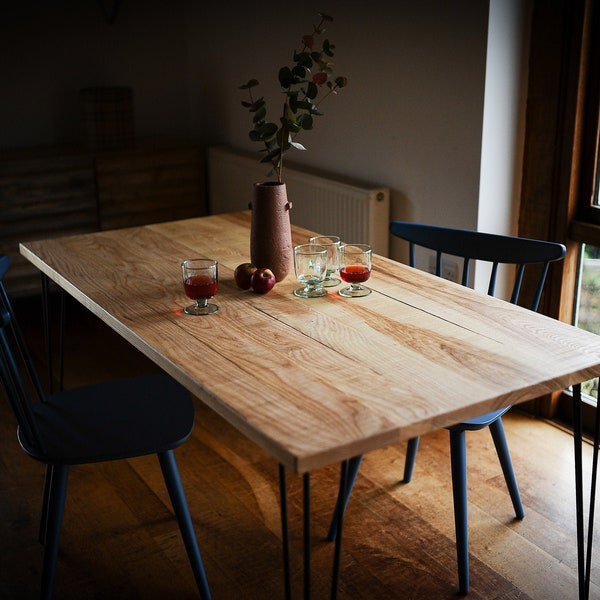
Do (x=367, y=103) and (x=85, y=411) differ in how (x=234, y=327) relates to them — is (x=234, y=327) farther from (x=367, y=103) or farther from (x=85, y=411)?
(x=367, y=103)

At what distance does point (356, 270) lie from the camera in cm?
218

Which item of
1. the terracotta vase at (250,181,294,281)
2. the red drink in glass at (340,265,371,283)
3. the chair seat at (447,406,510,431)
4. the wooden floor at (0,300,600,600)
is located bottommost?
the wooden floor at (0,300,600,600)

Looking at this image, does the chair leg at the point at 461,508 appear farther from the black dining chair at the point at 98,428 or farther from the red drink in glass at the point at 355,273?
the black dining chair at the point at 98,428

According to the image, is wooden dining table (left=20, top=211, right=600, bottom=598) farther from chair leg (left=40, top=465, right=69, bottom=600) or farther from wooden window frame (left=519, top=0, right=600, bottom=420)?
wooden window frame (left=519, top=0, right=600, bottom=420)

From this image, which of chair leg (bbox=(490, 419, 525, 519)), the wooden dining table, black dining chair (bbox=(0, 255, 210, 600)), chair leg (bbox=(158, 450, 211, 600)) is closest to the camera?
the wooden dining table

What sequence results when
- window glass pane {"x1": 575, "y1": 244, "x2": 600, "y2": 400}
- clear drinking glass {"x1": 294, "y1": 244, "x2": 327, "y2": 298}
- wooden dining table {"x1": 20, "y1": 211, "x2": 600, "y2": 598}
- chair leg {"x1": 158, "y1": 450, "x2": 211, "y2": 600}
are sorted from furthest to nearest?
window glass pane {"x1": 575, "y1": 244, "x2": 600, "y2": 400}, clear drinking glass {"x1": 294, "y1": 244, "x2": 327, "y2": 298}, chair leg {"x1": 158, "y1": 450, "x2": 211, "y2": 600}, wooden dining table {"x1": 20, "y1": 211, "x2": 600, "y2": 598}

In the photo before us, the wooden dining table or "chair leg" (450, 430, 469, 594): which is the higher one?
the wooden dining table

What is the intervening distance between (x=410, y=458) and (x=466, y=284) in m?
0.57

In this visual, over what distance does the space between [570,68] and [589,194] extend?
0.41 meters

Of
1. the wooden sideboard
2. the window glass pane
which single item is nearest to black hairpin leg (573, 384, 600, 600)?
the window glass pane

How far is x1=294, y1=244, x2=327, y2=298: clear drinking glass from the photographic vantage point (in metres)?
2.17

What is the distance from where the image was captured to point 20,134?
438 centimetres

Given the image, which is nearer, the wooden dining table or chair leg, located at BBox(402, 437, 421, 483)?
the wooden dining table

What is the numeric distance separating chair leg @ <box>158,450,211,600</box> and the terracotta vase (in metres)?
0.57
